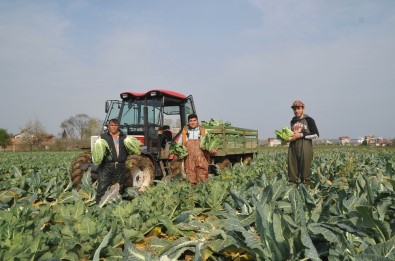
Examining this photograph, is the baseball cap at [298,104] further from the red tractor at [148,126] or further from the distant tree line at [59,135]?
the distant tree line at [59,135]

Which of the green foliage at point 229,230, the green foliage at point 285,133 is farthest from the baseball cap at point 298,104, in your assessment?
the green foliage at point 229,230

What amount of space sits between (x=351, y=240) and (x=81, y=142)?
186ft

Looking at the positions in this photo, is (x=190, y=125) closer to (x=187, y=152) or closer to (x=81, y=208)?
(x=187, y=152)

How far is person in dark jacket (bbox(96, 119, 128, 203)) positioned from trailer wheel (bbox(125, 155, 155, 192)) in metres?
0.95

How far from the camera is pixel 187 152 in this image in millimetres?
6742

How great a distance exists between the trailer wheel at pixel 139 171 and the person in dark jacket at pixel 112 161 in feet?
3.11

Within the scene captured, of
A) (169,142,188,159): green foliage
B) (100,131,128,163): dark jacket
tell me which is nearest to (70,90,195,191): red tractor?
(169,142,188,159): green foliage

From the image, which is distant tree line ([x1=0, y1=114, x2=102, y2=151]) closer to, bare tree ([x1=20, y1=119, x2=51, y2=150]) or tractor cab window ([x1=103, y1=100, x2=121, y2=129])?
bare tree ([x1=20, y1=119, x2=51, y2=150])

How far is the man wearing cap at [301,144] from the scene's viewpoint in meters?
5.48

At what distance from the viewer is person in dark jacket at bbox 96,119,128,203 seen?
235 inches

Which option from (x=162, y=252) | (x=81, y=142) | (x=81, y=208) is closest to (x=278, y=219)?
(x=162, y=252)

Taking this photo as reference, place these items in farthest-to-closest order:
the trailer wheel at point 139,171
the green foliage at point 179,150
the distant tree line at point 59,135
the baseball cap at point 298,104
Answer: the distant tree line at point 59,135 < the trailer wheel at point 139,171 < the green foliage at point 179,150 < the baseball cap at point 298,104

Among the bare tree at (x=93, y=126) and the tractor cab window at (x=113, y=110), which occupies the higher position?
the bare tree at (x=93, y=126)

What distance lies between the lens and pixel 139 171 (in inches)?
296
